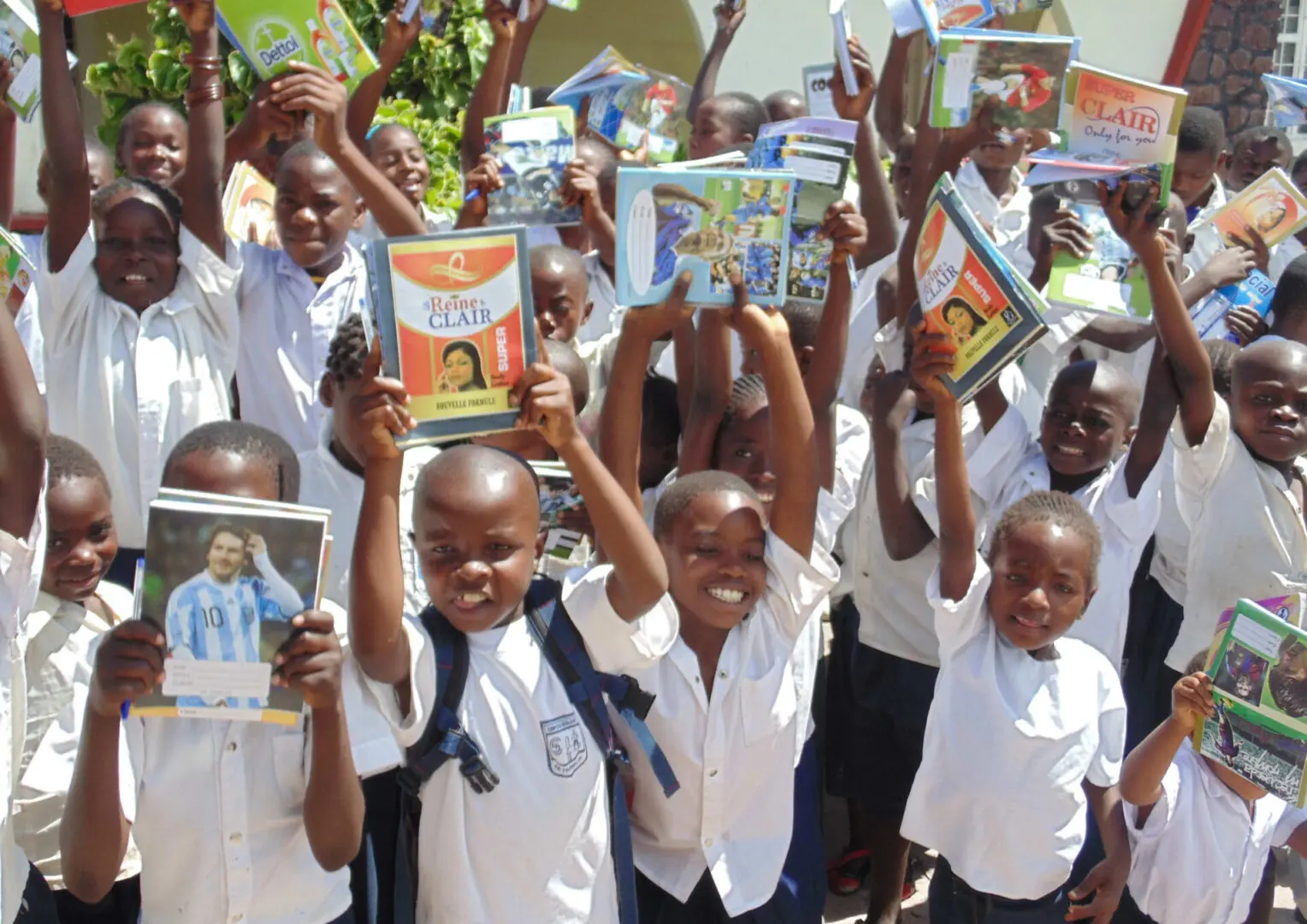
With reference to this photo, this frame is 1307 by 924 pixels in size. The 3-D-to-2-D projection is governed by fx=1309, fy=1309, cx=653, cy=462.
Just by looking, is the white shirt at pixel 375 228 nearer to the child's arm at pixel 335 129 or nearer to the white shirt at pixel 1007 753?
the child's arm at pixel 335 129

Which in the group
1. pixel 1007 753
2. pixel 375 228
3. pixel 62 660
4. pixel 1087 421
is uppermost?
pixel 375 228

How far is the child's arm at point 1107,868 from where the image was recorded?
2.70m

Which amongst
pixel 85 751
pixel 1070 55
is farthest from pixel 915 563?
pixel 85 751

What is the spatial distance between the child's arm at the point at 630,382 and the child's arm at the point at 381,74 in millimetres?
1663

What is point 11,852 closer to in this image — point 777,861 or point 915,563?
point 777,861

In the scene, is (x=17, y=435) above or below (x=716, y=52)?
below

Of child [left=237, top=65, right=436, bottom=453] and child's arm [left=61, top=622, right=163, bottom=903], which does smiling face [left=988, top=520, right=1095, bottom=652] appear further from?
child [left=237, top=65, right=436, bottom=453]

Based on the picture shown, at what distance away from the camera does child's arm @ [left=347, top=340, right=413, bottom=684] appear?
2.07 m

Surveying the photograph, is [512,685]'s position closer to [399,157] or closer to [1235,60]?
[399,157]

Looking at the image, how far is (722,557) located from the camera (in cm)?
253

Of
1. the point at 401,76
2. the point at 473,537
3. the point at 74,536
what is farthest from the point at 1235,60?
the point at 74,536

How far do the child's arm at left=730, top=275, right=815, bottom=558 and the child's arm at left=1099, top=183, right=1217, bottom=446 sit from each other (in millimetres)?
1164

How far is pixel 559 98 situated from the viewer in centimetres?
483

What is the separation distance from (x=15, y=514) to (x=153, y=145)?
249 centimetres
